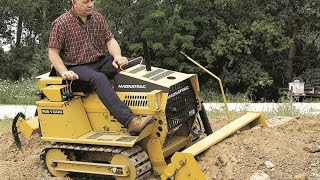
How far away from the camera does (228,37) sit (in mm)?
28266

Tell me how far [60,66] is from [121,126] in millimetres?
988

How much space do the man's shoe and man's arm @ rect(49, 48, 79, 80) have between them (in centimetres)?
87

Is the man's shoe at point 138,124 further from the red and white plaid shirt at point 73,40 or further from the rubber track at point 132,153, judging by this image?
the red and white plaid shirt at point 73,40

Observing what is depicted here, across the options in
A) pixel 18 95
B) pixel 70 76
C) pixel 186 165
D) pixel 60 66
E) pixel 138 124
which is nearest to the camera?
pixel 186 165

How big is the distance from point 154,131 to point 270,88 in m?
23.2

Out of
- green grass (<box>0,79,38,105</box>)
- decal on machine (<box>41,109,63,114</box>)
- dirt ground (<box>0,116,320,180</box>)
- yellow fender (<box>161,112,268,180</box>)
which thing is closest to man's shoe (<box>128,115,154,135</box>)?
yellow fender (<box>161,112,268,180</box>)

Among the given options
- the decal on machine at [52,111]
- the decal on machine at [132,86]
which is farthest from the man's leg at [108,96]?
the decal on machine at [52,111]

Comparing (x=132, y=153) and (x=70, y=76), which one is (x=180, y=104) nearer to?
(x=132, y=153)

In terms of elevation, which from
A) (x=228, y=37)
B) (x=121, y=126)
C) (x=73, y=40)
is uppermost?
(x=73, y=40)

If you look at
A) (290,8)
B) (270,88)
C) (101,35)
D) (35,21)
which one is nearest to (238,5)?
(290,8)

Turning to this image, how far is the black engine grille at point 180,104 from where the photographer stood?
648cm

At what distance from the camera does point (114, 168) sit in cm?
624

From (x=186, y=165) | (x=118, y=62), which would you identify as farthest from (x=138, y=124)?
(x=118, y=62)

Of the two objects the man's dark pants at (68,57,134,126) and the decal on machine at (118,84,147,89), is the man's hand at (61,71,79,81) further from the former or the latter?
the decal on machine at (118,84,147,89)
